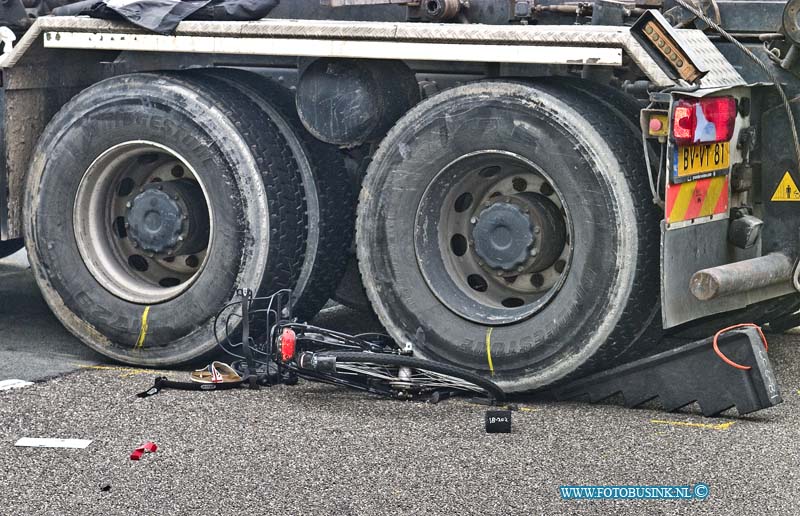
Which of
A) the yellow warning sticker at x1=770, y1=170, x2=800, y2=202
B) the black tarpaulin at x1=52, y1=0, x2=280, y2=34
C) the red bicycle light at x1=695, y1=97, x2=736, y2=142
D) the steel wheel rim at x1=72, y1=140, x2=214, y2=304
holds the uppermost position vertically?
the black tarpaulin at x1=52, y1=0, x2=280, y2=34

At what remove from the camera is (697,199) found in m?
6.05

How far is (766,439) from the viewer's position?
223 inches

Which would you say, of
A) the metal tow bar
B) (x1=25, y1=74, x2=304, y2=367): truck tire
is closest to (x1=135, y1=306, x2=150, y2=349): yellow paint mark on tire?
(x1=25, y1=74, x2=304, y2=367): truck tire

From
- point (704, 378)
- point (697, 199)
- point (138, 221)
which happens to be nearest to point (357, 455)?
point (704, 378)

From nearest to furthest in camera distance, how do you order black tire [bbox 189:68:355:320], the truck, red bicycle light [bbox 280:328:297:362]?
the truck < red bicycle light [bbox 280:328:297:362] < black tire [bbox 189:68:355:320]

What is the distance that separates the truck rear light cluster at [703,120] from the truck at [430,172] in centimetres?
1

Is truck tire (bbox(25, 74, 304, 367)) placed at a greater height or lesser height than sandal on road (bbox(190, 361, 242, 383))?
greater

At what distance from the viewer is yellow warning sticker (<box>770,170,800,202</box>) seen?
6195 millimetres

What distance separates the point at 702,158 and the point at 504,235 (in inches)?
34.7

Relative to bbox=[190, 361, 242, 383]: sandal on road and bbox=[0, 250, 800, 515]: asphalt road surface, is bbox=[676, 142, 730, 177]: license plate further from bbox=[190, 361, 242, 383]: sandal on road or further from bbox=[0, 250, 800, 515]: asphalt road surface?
bbox=[190, 361, 242, 383]: sandal on road

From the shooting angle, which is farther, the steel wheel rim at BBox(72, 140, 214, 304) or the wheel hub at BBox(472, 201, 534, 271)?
the steel wheel rim at BBox(72, 140, 214, 304)

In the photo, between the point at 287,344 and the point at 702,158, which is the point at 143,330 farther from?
the point at 702,158

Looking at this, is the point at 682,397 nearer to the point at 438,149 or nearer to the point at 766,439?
the point at 766,439

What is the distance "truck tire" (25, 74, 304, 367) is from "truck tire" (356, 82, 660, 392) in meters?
0.50
